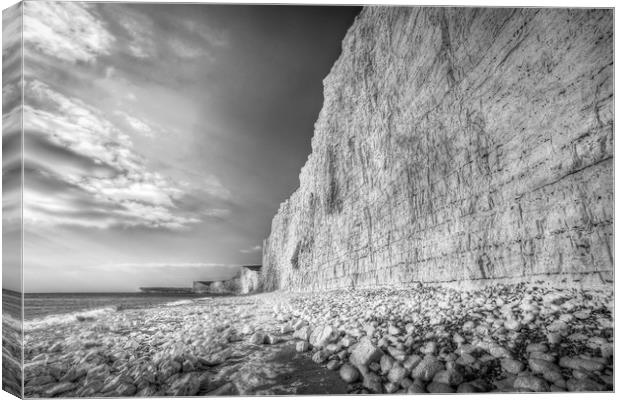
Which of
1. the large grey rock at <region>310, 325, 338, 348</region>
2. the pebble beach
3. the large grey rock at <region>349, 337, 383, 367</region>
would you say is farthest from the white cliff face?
the large grey rock at <region>310, 325, 338, 348</region>

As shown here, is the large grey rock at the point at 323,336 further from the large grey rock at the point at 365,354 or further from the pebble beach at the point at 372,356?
the large grey rock at the point at 365,354

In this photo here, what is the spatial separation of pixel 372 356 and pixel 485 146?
562 cm

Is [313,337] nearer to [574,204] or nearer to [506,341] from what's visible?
[506,341]

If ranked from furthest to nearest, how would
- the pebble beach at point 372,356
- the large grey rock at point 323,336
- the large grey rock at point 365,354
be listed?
the large grey rock at point 323,336 < the large grey rock at point 365,354 < the pebble beach at point 372,356

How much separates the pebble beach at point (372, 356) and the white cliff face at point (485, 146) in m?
1.11

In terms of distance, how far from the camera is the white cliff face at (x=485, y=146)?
500 centimetres

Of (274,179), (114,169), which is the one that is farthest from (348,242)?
(114,169)

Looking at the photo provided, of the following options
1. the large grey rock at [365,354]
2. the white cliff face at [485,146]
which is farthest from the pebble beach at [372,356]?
the white cliff face at [485,146]

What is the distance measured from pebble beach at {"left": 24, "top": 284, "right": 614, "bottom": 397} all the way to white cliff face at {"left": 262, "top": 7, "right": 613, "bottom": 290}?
111cm

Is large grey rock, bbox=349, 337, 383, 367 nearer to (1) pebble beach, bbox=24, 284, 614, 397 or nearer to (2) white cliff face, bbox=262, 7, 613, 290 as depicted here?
(1) pebble beach, bbox=24, 284, 614, 397

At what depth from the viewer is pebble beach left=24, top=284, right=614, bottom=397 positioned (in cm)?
376

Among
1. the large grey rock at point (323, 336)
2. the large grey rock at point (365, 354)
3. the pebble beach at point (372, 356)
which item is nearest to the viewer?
the pebble beach at point (372, 356)

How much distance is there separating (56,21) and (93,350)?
5.51m

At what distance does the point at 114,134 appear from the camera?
5.75m
